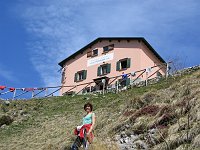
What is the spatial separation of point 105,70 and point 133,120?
2895cm

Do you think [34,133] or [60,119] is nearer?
[34,133]

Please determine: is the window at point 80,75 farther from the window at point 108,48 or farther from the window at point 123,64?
the window at point 123,64

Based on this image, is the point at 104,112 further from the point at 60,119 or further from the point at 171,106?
the point at 171,106

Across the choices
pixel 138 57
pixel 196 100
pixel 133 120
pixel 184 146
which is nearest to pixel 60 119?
pixel 133 120

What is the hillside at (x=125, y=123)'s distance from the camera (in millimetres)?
12500

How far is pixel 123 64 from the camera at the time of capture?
43.7 metres

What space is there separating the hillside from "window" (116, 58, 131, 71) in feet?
43.9

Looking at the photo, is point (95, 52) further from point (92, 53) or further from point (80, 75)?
point (80, 75)

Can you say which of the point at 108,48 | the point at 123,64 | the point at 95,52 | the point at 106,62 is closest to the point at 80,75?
the point at 95,52

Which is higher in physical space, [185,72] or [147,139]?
[185,72]

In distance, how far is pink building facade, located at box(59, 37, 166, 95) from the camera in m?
42.4

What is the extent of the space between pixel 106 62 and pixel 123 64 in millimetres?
2207

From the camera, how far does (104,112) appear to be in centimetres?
2131

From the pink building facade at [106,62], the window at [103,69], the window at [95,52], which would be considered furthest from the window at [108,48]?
the window at [103,69]
